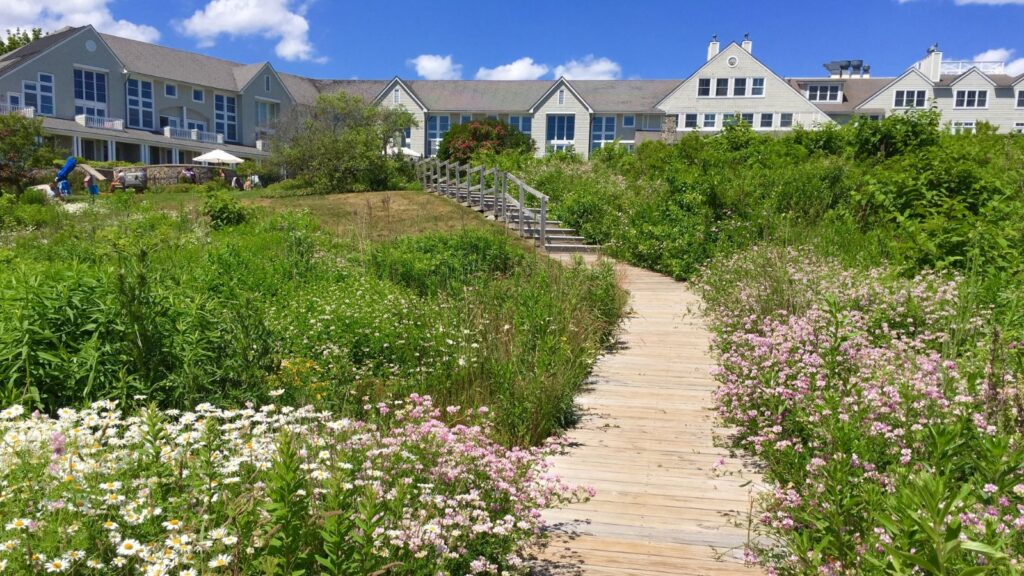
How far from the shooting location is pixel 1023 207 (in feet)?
29.5

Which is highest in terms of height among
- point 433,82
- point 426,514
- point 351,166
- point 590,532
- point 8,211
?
point 433,82

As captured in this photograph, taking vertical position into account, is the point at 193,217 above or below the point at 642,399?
above

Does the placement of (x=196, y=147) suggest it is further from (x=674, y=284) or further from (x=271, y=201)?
(x=674, y=284)

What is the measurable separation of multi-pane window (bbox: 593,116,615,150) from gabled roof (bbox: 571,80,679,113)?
819mm

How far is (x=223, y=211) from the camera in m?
15.6

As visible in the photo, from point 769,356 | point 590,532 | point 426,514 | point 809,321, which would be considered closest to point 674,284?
point 809,321

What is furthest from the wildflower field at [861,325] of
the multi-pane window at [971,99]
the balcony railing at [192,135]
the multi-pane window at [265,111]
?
the multi-pane window at [265,111]

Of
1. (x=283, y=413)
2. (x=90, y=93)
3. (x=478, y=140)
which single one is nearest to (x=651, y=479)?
(x=283, y=413)

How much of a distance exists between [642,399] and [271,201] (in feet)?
55.9

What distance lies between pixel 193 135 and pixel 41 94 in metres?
8.62

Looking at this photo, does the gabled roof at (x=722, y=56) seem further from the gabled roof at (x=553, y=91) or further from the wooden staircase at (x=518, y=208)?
the wooden staircase at (x=518, y=208)

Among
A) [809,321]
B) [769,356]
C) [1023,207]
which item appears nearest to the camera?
[769,356]

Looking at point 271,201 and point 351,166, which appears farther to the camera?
point 351,166

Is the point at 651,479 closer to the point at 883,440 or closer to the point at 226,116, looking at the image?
the point at 883,440
